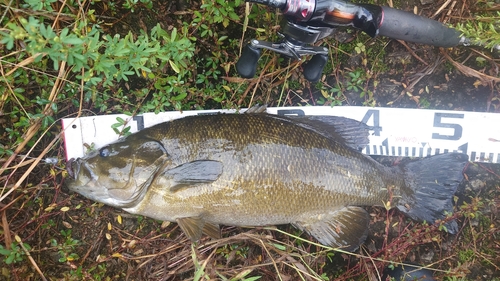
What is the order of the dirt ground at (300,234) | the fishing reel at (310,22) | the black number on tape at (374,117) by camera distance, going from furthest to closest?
the black number on tape at (374,117) → the dirt ground at (300,234) → the fishing reel at (310,22)

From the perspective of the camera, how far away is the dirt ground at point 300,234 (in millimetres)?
2930

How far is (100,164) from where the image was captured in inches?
102

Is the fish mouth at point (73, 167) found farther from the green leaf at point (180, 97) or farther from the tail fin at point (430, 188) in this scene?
the tail fin at point (430, 188)

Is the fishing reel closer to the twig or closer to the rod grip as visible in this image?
the rod grip

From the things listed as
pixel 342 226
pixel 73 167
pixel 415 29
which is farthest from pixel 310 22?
pixel 73 167

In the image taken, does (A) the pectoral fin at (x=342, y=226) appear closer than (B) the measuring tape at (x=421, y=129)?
Yes

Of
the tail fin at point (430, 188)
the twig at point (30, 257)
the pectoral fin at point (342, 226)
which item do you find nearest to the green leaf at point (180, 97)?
the pectoral fin at point (342, 226)

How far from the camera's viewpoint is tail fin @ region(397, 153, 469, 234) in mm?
2865

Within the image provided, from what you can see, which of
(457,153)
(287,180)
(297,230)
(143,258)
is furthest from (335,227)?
(143,258)

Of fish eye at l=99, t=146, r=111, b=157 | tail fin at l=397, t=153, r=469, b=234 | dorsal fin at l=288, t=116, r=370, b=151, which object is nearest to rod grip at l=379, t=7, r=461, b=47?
dorsal fin at l=288, t=116, r=370, b=151

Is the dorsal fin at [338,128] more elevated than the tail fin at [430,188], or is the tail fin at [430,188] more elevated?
the dorsal fin at [338,128]

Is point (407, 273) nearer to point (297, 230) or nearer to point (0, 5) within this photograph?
point (297, 230)

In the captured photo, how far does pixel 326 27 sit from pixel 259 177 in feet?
3.66

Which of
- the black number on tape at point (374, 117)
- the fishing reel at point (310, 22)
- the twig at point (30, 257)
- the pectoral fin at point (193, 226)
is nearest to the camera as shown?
the fishing reel at point (310, 22)
